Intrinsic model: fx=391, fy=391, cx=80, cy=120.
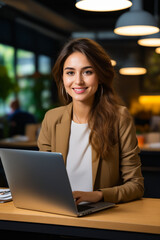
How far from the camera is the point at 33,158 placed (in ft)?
5.50

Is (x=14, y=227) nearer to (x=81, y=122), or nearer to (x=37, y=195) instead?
(x=37, y=195)

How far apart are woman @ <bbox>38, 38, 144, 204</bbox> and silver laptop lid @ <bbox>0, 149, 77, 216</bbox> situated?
0.37 metres

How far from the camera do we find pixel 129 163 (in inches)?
81.0

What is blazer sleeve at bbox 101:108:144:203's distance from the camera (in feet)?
6.53

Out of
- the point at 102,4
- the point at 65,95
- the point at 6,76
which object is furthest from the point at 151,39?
A: the point at 6,76

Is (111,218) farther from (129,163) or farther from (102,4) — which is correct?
(102,4)

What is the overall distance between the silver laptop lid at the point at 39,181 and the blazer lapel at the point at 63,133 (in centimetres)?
45

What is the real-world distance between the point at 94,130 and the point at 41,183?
56cm

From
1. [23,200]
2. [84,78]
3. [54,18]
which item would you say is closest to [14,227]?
[23,200]

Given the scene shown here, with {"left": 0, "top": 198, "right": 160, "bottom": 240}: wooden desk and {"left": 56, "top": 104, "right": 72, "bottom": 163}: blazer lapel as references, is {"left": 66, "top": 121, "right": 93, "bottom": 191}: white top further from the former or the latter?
{"left": 0, "top": 198, "right": 160, "bottom": 240}: wooden desk

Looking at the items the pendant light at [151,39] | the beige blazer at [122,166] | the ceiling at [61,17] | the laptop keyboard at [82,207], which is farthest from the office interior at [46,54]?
the laptop keyboard at [82,207]

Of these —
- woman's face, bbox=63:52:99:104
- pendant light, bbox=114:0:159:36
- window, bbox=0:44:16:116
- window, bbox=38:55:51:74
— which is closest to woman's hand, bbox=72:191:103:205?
woman's face, bbox=63:52:99:104

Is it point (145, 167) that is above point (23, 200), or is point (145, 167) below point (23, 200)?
below

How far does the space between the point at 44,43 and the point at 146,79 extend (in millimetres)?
3339
